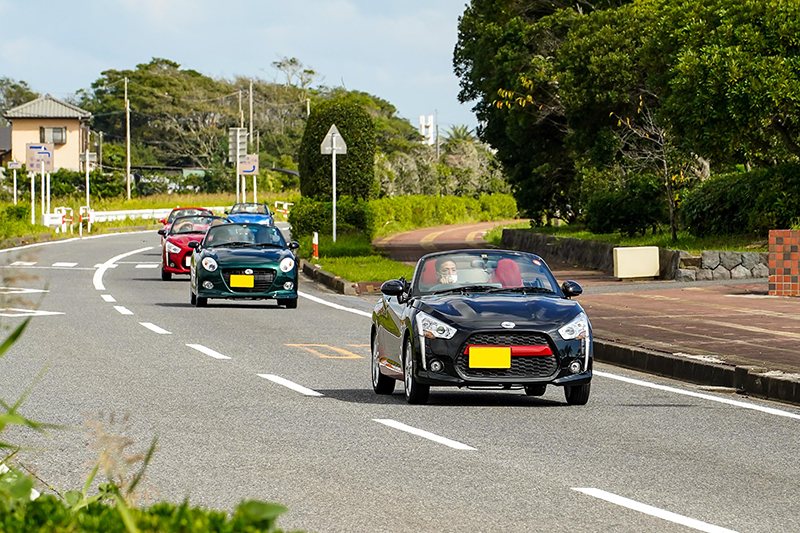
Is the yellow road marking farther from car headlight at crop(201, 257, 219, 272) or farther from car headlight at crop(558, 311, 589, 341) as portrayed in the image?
car headlight at crop(201, 257, 219, 272)

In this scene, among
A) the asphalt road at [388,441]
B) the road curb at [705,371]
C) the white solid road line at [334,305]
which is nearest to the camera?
the asphalt road at [388,441]

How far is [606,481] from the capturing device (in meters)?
7.26

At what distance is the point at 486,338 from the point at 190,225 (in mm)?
19616

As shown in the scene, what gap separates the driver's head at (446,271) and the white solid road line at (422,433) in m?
2.03

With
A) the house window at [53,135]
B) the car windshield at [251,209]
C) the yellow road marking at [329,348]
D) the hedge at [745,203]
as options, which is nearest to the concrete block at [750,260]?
the hedge at [745,203]

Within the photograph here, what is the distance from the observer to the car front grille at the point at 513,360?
10141mm

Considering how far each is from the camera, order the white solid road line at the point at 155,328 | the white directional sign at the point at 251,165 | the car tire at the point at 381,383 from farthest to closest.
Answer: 1. the white directional sign at the point at 251,165
2. the white solid road line at the point at 155,328
3. the car tire at the point at 381,383

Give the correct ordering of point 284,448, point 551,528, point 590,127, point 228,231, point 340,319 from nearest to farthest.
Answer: point 551,528
point 284,448
point 340,319
point 228,231
point 590,127

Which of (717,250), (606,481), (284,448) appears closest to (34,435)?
(284,448)

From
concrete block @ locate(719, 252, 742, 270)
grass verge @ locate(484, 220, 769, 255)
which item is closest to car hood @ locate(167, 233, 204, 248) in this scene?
grass verge @ locate(484, 220, 769, 255)

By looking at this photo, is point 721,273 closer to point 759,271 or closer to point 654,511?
point 759,271

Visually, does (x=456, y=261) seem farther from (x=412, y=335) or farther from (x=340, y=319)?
(x=340, y=319)

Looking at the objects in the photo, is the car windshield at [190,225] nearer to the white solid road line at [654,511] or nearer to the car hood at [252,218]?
the car hood at [252,218]

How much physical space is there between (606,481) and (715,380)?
5381mm
